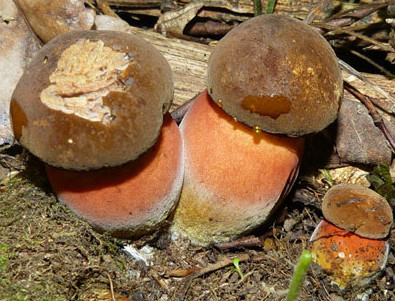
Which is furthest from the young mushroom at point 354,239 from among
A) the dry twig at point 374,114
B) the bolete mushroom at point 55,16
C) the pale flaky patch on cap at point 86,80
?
the bolete mushroom at point 55,16

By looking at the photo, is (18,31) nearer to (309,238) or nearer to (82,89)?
(82,89)

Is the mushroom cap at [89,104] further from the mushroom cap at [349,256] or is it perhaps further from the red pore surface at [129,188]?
the mushroom cap at [349,256]

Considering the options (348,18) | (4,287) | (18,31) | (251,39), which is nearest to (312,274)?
(251,39)

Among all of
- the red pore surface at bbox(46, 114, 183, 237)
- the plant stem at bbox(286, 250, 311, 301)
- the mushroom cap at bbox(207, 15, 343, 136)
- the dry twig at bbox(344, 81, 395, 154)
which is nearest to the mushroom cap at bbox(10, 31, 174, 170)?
the red pore surface at bbox(46, 114, 183, 237)

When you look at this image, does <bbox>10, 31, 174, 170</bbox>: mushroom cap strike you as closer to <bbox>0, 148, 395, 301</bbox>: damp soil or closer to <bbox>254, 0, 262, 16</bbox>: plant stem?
<bbox>0, 148, 395, 301</bbox>: damp soil

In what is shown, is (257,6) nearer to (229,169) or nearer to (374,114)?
(374,114)

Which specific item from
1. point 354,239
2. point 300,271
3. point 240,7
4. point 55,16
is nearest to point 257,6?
point 240,7

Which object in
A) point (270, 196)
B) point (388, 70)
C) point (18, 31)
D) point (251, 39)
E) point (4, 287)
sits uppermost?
point (251, 39)
